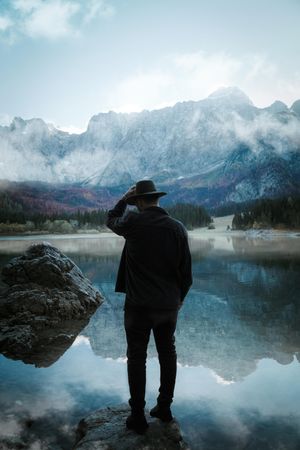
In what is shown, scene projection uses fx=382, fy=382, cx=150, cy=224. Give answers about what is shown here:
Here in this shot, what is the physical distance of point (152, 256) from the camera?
16.1 ft

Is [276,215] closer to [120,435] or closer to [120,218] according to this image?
Answer: [120,218]

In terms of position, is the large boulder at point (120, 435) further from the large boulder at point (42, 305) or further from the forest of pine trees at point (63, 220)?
the forest of pine trees at point (63, 220)

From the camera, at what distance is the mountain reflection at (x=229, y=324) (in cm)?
815

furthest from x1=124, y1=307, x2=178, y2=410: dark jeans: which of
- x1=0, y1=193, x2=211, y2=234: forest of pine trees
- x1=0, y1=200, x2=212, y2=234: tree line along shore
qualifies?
x1=0, y1=193, x2=211, y2=234: forest of pine trees

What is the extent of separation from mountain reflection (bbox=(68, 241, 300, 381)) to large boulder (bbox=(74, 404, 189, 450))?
8.10 feet

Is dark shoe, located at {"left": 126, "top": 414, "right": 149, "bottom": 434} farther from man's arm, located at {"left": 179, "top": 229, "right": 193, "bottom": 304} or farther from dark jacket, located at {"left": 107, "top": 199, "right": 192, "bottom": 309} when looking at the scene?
man's arm, located at {"left": 179, "top": 229, "right": 193, "bottom": 304}

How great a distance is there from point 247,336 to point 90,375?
435 cm

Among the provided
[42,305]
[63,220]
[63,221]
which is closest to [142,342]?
[42,305]

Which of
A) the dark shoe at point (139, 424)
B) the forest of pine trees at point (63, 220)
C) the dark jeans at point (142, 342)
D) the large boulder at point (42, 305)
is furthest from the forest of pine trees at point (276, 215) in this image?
the dark shoe at point (139, 424)

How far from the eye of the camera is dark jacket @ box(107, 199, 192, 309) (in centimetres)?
486

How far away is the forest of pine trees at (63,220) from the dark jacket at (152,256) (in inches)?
4811

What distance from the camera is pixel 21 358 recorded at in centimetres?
836

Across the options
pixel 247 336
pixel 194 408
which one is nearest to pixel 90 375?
pixel 194 408

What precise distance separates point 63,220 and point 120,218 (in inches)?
5526
